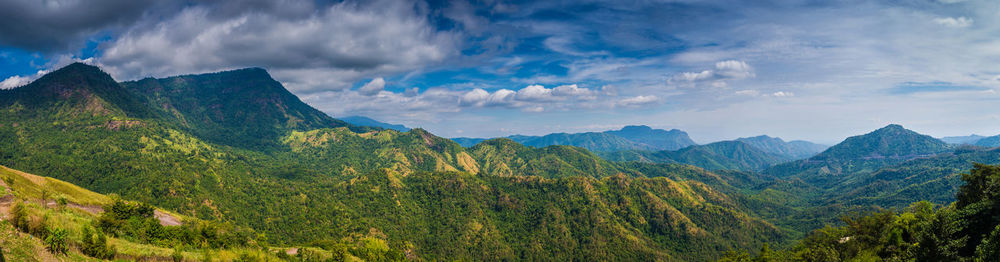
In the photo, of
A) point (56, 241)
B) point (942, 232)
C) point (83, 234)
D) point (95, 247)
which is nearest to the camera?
point (56, 241)

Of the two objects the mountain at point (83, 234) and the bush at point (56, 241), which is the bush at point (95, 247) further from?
the bush at point (56, 241)

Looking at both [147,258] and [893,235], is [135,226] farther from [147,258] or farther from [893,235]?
[893,235]

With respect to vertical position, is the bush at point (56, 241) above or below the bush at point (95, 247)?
above

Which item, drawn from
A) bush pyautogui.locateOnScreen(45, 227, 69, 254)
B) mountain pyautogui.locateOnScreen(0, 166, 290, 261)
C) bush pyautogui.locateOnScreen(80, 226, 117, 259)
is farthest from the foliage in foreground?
bush pyautogui.locateOnScreen(80, 226, 117, 259)

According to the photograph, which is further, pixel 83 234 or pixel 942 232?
pixel 942 232

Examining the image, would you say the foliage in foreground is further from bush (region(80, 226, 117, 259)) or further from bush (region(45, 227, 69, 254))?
bush (region(80, 226, 117, 259))

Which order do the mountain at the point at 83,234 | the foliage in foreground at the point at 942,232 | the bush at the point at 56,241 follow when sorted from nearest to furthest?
the mountain at the point at 83,234 → the bush at the point at 56,241 → the foliage in foreground at the point at 942,232

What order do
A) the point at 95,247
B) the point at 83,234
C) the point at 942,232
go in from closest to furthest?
the point at 95,247 → the point at 83,234 → the point at 942,232

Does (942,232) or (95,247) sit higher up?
(95,247)

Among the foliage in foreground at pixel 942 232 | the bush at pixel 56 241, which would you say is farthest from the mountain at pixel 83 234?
the foliage in foreground at pixel 942 232

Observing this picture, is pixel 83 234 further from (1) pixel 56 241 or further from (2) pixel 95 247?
(1) pixel 56 241

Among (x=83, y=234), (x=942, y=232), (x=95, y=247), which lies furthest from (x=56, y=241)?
(x=942, y=232)

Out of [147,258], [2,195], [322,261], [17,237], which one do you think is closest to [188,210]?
[322,261]
